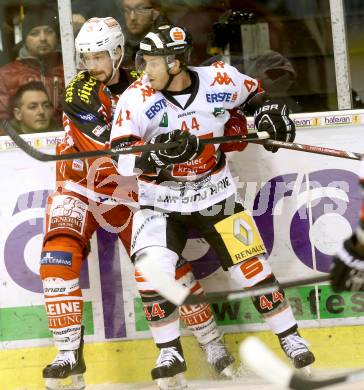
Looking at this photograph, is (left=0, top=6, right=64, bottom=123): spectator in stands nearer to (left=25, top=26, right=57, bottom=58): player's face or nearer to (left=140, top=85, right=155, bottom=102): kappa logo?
(left=25, top=26, right=57, bottom=58): player's face

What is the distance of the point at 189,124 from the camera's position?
16.2 ft

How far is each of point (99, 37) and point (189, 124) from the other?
21.0 inches

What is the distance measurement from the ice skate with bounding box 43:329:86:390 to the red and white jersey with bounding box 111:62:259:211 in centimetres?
71

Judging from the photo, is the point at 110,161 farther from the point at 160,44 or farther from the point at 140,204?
the point at 160,44

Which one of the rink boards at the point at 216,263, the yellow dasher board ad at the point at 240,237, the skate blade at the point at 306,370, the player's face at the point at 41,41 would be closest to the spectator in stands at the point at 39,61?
the player's face at the point at 41,41

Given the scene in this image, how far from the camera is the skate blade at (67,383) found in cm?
516

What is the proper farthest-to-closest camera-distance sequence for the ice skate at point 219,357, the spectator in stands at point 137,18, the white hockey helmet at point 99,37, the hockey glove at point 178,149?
1. the spectator in stands at point 137,18
2. the ice skate at point 219,357
3. the white hockey helmet at point 99,37
4. the hockey glove at point 178,149

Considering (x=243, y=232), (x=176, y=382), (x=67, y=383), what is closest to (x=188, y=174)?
(x=243, y=232)

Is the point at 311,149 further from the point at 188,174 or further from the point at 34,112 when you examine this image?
the point at 34,112

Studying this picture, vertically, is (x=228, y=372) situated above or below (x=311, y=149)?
below

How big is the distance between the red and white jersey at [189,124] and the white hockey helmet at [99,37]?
24 centimetres

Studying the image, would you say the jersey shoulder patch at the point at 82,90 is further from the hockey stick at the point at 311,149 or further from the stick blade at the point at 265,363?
the stick blade at the point at 265,363

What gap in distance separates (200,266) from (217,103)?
775 millimetres

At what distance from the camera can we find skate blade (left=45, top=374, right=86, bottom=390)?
5156 millimetres
